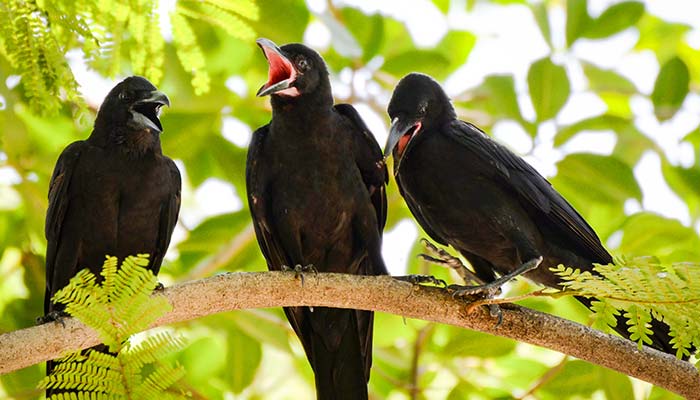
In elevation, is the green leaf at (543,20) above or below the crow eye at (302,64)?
above

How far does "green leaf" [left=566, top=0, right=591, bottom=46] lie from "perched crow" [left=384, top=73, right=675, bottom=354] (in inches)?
66.2

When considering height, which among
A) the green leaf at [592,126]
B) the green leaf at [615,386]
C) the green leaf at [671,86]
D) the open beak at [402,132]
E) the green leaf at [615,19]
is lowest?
the green leaf at [615,386]

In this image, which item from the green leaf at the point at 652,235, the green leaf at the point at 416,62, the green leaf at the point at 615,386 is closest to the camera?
the green leaf at the point at 615,386

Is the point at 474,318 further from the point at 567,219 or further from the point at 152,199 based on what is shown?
the point at 152,199

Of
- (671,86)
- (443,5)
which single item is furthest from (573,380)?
(443,5)

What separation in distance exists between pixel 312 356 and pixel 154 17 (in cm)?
238

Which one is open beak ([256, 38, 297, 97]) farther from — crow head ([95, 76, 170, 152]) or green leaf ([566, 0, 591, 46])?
green leaf ([566, 0, 591, 46])

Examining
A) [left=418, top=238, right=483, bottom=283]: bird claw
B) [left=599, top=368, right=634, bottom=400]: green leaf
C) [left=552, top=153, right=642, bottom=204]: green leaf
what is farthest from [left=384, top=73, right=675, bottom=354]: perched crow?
[left=552, top=153, right=642, bottom=204]: green leaf

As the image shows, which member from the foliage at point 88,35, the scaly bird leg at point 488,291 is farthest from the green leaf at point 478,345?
the foliage at point 88,35

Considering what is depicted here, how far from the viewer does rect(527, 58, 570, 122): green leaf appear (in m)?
6.11

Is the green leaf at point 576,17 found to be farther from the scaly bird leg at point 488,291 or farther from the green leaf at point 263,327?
the green leaf at point 263,327

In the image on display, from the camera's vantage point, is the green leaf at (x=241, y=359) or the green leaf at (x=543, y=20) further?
the green leaf at (x=543, y=20)

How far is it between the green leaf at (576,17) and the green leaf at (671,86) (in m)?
0.66

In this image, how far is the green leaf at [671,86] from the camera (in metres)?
6.36
